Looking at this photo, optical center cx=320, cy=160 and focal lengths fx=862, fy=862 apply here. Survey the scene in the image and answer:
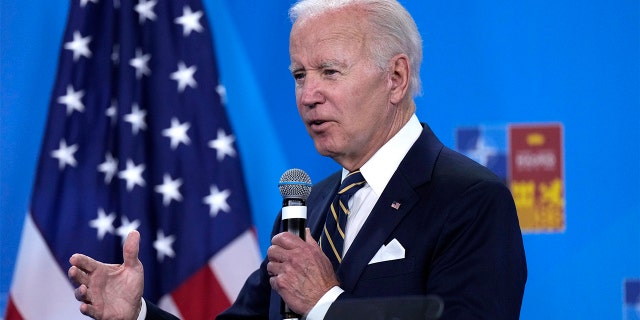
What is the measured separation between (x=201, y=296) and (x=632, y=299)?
1.67 meters

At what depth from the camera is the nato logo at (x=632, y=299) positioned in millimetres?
3137

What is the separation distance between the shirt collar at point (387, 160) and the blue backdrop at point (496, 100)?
130cm

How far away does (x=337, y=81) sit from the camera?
1990mm

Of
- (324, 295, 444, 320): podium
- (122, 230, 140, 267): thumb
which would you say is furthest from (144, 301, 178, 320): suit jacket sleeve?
(324, 295, 444, 320): podium

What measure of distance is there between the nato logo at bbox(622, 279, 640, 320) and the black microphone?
179 centimetres

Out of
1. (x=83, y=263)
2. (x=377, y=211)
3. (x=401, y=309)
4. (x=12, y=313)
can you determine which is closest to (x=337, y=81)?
(x=377, y=211)

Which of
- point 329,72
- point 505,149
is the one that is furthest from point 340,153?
point 505,149

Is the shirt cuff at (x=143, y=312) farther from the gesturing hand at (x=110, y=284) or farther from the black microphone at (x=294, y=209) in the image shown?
the black microphone at (x=294, y=209)

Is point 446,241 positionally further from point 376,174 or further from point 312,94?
point 312,94

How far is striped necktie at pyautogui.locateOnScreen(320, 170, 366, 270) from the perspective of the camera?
202 cm

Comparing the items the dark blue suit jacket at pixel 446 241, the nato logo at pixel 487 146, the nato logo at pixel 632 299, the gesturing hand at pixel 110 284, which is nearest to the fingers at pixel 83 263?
the gesturing hand at pixel 110 284

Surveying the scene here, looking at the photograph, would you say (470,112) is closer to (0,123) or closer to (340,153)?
(340,153)

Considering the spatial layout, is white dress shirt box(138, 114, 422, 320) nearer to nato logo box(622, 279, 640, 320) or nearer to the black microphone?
the black microphone

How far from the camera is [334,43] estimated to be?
1995 millimetres
